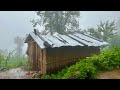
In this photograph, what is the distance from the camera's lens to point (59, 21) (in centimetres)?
1341

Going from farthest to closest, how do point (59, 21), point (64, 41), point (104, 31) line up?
Answer: point (59, 21)
point (104, 31)
point (64, 41)

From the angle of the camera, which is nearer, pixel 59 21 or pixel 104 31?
pixel 104 31

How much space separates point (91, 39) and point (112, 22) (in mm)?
3361

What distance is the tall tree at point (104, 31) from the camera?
12.3m

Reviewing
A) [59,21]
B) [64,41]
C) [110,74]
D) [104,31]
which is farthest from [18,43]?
[110,74]

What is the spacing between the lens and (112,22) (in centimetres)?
1275

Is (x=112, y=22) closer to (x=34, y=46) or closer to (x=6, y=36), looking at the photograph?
(x=34, y=46)

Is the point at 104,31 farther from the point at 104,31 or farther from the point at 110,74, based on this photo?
the point at 110,74

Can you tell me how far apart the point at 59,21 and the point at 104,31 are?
3074mm

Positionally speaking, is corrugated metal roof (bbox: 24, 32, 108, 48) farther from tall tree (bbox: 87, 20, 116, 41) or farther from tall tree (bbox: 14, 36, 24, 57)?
tall tree (bbox: 14, 36, 24, 57)

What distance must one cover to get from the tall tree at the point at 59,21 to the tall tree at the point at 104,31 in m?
1.67

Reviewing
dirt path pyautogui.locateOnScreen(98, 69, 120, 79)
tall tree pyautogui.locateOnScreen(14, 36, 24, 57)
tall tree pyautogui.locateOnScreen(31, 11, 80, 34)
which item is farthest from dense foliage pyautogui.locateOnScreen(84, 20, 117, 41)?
tall tree pyautogui.locateOnScreen(14, 36, 24, 57)

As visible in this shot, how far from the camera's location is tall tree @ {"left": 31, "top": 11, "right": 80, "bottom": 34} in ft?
43.7
